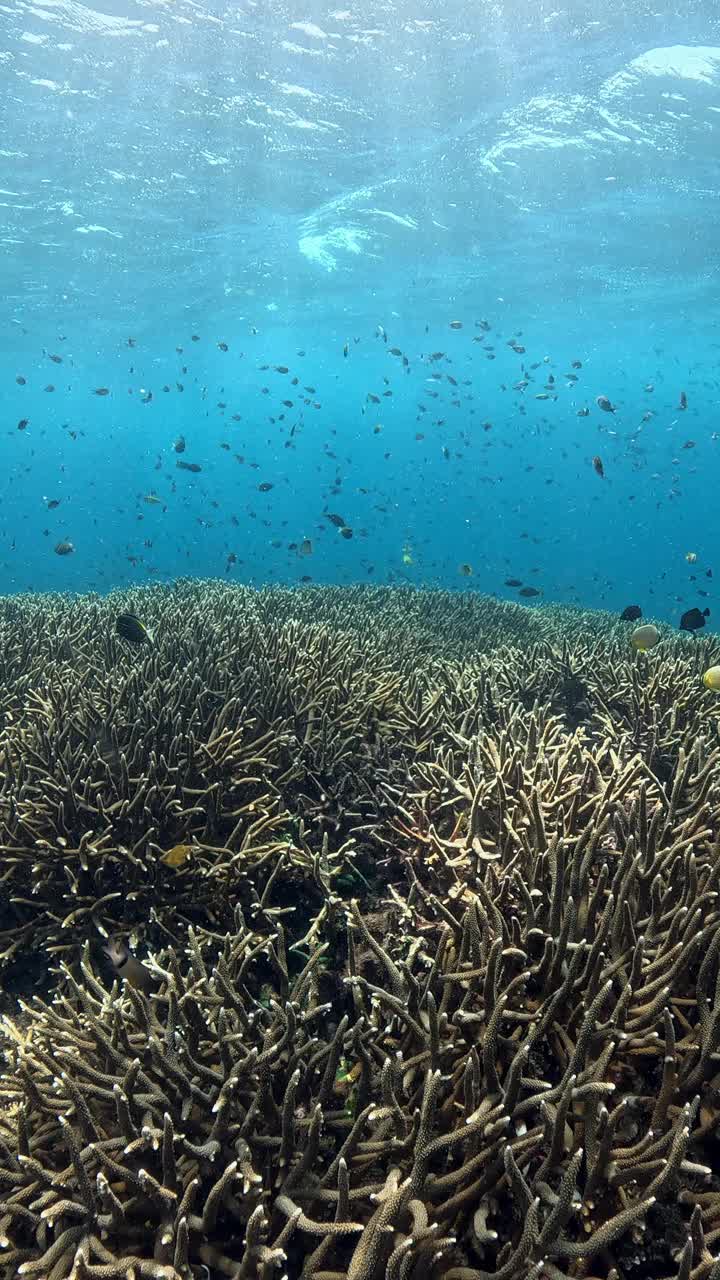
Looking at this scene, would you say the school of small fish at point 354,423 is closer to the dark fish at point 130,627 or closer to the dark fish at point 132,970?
the dark fish at point 130,627

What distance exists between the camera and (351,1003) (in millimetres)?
3227

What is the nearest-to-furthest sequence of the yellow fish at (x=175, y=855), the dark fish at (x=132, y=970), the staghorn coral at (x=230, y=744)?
the dark fish at (x=132, y=970)
the yellow fish at (x=175, y=855)
the staghorn coral at (x=230, y=744)

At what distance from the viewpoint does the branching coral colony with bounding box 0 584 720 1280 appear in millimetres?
1999

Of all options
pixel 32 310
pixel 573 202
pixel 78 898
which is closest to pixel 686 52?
pixel 573 202

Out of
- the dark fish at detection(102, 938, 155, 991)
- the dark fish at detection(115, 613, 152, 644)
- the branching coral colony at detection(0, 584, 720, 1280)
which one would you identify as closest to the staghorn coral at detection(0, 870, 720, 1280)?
the branching coral colony at detection(0, 584, 720, 1280)

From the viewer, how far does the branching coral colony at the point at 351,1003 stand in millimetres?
1999

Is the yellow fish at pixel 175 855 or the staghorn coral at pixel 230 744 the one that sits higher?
the yellow fish at pixel 175 855

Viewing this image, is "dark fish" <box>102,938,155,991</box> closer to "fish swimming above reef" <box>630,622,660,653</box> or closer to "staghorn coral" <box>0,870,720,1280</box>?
"staghorn coral" <box>0,870,720,1280</box>

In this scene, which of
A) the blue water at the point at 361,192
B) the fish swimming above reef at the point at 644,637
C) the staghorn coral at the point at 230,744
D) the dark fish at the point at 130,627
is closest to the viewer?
the staghorn coral at the point at 230,744

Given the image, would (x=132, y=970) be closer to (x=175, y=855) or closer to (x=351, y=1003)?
(x=175, y=855)

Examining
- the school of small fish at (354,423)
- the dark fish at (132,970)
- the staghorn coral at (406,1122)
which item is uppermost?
the staghorn coral at (406,1122)

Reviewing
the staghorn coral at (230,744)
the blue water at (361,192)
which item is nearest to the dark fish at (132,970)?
the staghorn coral at (230,744)

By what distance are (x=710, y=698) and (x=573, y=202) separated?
102 ft

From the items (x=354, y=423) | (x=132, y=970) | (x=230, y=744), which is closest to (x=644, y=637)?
(x=230, y=744)
